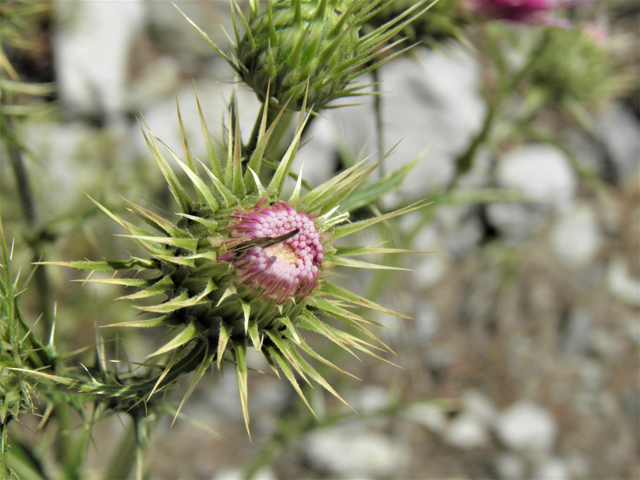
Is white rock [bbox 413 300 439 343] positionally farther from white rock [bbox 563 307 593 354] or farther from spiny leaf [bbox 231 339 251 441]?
spiny leaf [bbox 231 339 251 441]

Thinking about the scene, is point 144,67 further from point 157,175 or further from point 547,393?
point 547,393

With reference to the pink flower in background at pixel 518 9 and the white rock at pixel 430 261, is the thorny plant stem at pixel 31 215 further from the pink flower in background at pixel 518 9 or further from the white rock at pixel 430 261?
the white rock at pixel 430 261

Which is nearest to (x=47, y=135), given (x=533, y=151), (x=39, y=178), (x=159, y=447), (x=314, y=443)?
(x=39, y=178)

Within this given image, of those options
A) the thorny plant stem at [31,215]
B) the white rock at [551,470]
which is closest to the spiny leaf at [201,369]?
the thorny plant stem at [31,215]

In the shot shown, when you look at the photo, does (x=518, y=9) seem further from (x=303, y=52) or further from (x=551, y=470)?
(x=551, y=470)

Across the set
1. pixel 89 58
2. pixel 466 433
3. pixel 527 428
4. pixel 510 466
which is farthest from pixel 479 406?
pixel 89 58
